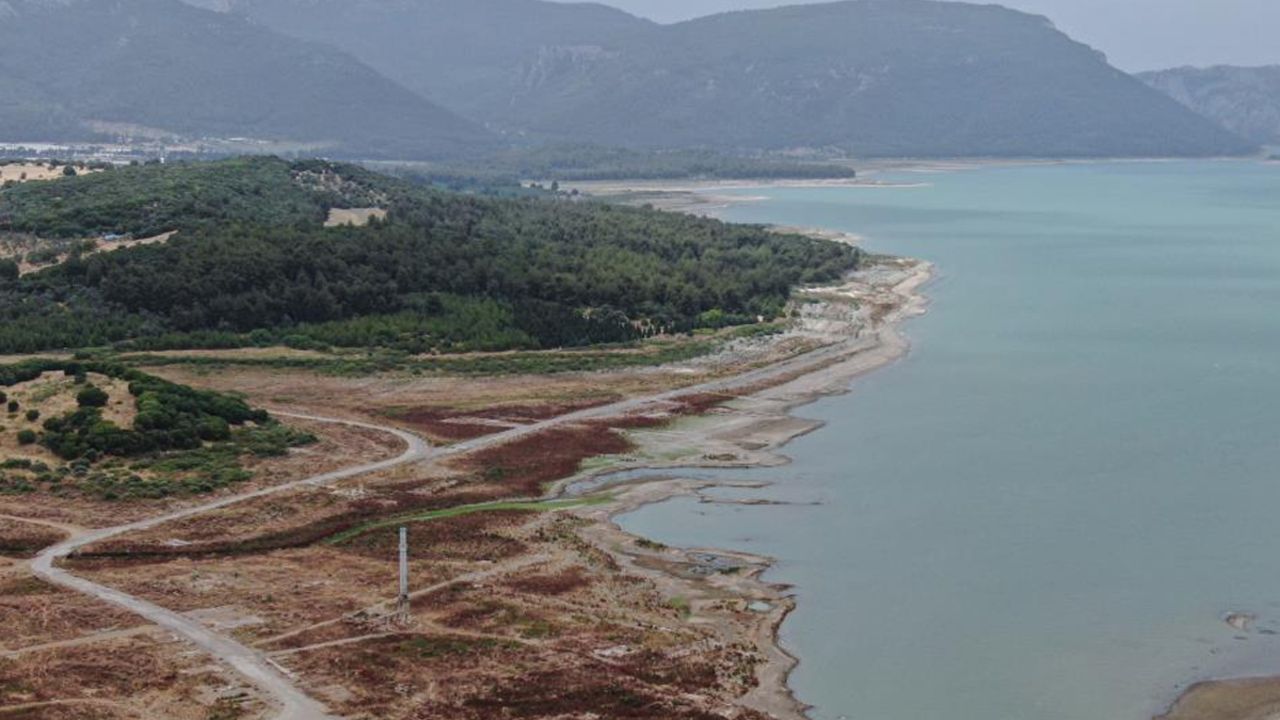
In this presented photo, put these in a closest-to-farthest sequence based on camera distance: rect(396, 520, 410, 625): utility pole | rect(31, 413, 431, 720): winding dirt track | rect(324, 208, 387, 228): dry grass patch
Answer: rect(31, 413, 431, 720): winding dirt track < rect(396, 520, 410, 625): utility pole < rect(324, 208, 387, 228): dry grass patch

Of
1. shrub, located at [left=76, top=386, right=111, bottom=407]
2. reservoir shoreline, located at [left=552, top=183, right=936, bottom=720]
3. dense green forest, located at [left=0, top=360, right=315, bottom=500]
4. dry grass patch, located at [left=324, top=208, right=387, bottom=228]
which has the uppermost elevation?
dry grass patch, located at [left=324, top=208, right=387, bottom=228]

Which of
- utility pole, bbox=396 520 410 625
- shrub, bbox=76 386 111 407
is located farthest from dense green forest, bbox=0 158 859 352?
utility pole, bbox=396 520 410 625

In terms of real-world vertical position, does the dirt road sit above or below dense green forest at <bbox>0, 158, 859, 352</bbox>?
below

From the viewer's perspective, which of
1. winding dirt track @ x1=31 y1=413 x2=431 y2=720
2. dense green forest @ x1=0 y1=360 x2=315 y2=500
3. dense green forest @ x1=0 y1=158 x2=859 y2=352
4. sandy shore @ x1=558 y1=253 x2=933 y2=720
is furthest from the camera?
dense green forest @ x1=0 y1=158 x2=859 y2=352

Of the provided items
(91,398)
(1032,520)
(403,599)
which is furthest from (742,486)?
(91,398)

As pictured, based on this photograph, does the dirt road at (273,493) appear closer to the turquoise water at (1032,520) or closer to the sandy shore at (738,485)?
the sandy shore at (738,485)

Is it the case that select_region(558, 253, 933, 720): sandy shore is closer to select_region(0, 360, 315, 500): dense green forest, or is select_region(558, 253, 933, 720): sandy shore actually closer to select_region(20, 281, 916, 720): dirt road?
select_region(20, 281, 916, 720): dirt road
